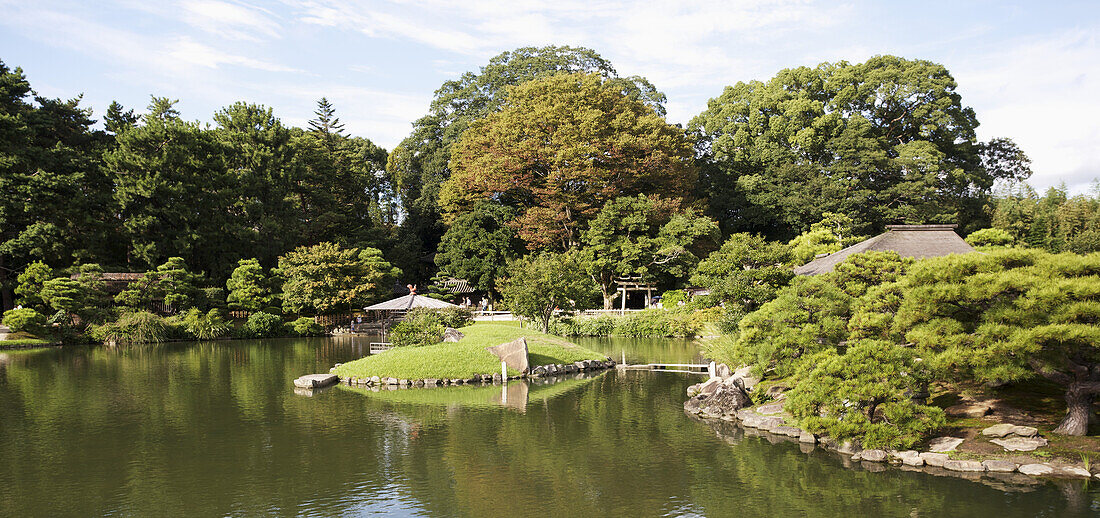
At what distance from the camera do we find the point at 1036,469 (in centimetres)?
1106

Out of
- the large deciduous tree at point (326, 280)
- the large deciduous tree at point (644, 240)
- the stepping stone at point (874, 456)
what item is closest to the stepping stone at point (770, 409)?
the stepping stone at point (874, 456)

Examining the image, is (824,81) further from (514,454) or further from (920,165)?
(514,454)

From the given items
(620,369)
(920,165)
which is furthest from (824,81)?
(620,369)

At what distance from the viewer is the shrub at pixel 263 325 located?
129ft

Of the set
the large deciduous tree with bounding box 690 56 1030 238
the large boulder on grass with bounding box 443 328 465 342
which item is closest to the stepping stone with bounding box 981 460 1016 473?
the large boulder on grass with bounding box 443 328 465 342

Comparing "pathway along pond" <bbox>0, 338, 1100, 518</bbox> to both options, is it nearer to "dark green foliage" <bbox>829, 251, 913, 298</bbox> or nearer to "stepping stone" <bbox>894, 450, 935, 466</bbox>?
"stepping stone" <bbox>894, 450, 935, 466</bbox>

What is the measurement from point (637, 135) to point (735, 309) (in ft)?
69.2

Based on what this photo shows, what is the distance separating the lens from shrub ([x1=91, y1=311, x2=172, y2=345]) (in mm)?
35500

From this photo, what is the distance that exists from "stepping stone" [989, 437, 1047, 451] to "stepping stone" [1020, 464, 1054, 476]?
20.8 inches

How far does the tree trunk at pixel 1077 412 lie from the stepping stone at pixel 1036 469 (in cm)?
134

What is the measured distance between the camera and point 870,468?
39.1ft

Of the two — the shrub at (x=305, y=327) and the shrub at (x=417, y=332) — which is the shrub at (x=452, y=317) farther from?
the shrub at (x=305, y=327)

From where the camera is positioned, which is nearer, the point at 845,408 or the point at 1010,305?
the point at 1010,305

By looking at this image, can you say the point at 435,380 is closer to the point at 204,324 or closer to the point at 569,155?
the point at 569,155
